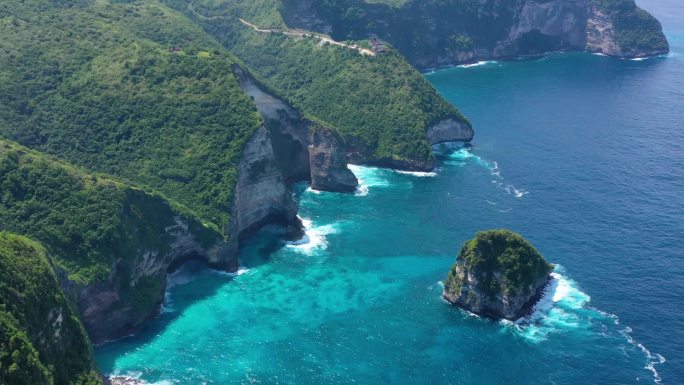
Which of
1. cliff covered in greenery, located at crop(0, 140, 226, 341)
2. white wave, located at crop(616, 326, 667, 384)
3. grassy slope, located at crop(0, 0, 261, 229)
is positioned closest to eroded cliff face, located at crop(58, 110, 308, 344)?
cliff covered in greenery, located at crop(0, 140, 226, 341)

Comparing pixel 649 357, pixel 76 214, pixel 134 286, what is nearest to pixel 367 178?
pixel 134 286

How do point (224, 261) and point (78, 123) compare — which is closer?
point (224, 261)

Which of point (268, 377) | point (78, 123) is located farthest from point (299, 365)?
point (78, 123)

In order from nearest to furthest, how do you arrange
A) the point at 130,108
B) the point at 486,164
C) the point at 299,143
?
the point at 130,108 → the point at 299,143 → the point at 486,164

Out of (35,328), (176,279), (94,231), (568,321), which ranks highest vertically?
(94,231)

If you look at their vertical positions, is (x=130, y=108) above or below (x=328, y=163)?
above

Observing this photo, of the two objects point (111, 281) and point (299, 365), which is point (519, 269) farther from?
point (111, 281)

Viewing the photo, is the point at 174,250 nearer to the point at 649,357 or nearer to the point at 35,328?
the point at 35,328
